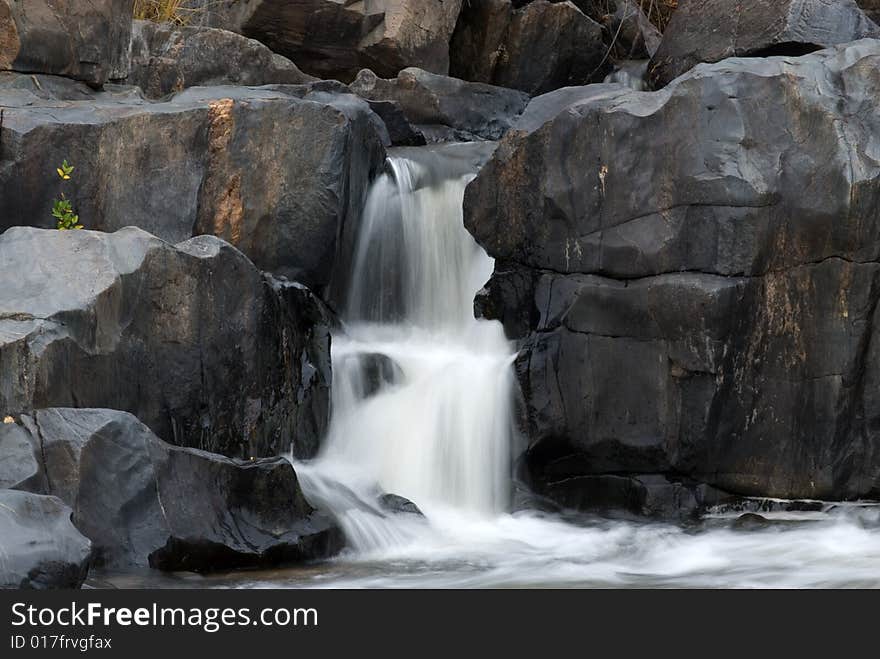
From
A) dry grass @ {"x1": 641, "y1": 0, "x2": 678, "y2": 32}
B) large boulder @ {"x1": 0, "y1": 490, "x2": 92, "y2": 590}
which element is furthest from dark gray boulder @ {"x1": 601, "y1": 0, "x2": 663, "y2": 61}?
large boulder @ {"x1": 0, "y1": 490, "x2": 92, "y2": 590}

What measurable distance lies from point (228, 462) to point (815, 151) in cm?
361

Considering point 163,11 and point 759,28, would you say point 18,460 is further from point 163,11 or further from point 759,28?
point 163,11

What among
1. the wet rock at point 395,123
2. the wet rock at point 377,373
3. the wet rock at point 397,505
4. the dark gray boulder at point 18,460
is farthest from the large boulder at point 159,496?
the wet rock at point 395,123

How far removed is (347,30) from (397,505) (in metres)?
6.56

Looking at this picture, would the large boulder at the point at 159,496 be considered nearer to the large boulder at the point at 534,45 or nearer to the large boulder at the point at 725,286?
the large boulder at the point at 725,286

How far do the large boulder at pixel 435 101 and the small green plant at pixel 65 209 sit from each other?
3687 millimetres

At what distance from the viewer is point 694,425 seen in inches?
312

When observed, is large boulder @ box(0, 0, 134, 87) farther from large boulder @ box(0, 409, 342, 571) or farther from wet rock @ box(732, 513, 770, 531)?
wet rock @ box(732, 513, 770, 531)

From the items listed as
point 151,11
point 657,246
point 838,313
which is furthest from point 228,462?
point 151,11

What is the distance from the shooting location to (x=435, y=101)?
39.6ft

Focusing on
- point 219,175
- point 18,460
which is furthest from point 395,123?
point 18,460

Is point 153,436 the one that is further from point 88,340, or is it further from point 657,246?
point 657,246

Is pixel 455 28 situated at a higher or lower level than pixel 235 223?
higher

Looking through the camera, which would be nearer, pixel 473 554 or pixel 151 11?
pixel 473 554
